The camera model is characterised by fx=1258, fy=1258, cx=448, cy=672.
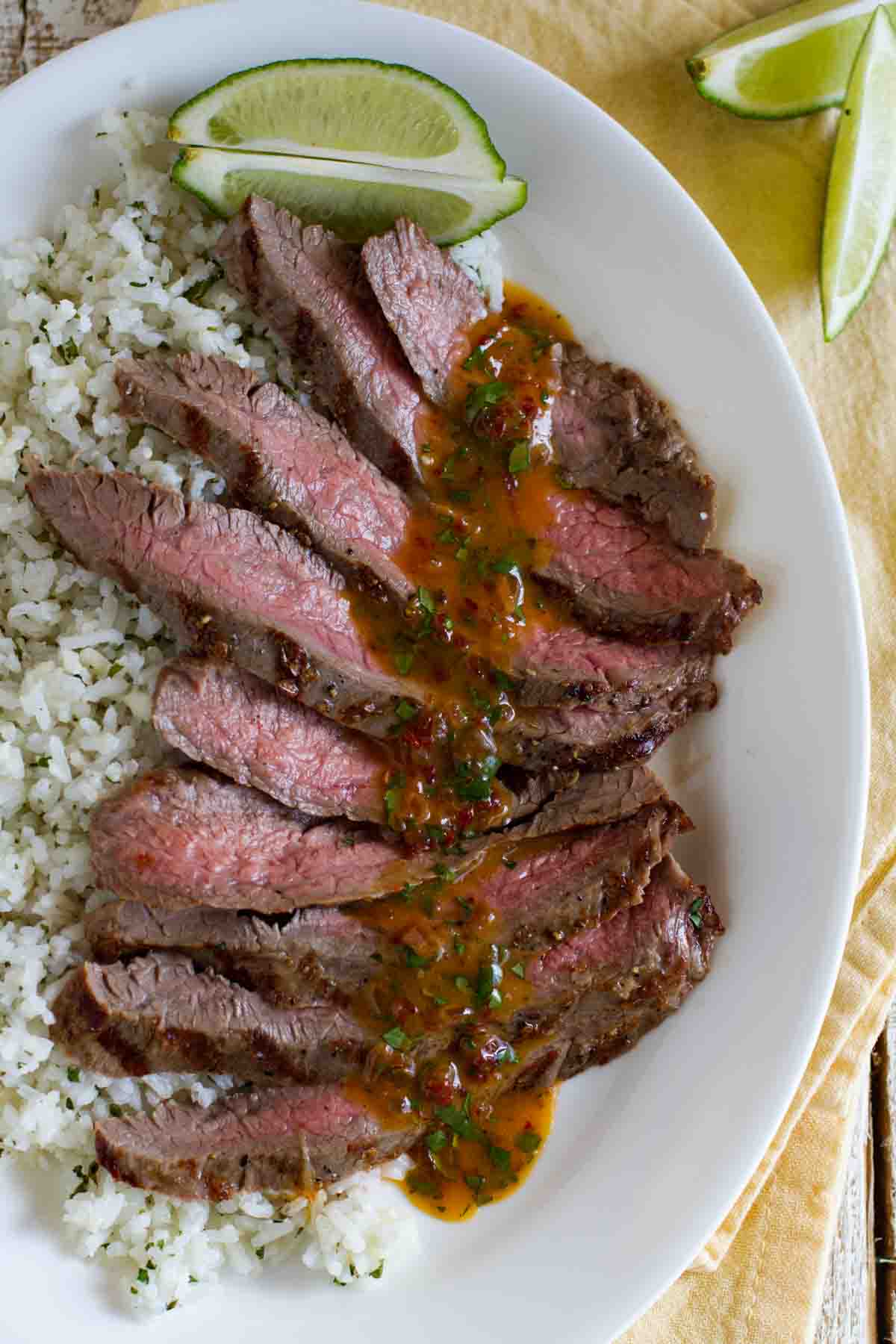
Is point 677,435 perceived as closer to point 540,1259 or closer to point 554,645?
point 554,645

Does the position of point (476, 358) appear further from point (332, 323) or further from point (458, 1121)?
point (458, 1121)

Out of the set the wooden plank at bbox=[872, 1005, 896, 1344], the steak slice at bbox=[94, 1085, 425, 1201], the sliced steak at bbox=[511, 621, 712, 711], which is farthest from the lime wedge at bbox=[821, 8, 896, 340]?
the steak slice at bbox=[94, 1085, 425, 1201]

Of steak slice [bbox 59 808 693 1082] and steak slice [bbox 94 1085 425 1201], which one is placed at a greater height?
steak slice [bbox 59 808 693 1082]

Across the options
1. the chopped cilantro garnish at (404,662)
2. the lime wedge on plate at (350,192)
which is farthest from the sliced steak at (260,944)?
the lime wedge on plate at (350,192)

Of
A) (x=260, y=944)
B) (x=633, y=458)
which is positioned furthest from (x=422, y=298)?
(x=260, y=944)

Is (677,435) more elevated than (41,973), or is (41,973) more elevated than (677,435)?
(677,435)

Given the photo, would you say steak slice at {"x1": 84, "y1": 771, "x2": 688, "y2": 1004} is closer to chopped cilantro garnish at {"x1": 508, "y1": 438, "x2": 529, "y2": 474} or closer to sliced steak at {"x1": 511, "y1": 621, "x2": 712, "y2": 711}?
sliced steak at {"x1": 511, "y1": 621, "x2": 712, "y2": 711}

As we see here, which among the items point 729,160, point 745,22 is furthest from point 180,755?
point 745,22
